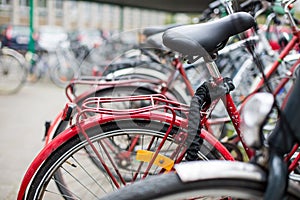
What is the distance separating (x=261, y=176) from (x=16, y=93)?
19.7 ft

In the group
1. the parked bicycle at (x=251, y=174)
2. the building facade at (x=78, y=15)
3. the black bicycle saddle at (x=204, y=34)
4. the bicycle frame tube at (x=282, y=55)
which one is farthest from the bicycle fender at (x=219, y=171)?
the building facade at (x=78, y=15)

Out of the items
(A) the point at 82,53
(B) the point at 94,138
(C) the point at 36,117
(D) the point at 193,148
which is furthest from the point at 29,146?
(A) the point at 82,53

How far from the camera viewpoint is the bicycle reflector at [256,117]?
3.61 feet

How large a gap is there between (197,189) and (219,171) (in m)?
0.07

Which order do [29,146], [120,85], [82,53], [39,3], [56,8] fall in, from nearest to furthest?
[120,85], [29,146], [82,53], [39,3], [56,8]

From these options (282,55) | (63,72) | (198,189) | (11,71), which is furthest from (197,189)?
(63,72)

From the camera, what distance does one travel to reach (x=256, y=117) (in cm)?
111

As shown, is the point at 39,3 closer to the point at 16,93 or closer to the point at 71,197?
the point at 16,93

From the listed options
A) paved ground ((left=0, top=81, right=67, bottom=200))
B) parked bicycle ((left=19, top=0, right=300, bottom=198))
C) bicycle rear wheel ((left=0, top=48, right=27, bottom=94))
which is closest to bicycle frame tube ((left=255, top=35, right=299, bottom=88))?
parked bicycle ((left=19, top=0, right=300, bottom=198))

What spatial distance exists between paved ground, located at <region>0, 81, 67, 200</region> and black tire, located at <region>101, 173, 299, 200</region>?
5.68ft

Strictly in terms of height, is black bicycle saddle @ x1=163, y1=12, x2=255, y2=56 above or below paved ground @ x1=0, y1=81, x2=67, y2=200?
above

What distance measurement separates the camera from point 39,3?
9633mm

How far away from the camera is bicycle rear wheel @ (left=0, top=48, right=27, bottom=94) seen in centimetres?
666

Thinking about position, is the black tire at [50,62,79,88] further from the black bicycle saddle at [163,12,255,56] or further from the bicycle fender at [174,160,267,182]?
the bicycle fender at [174,160,267,182]
